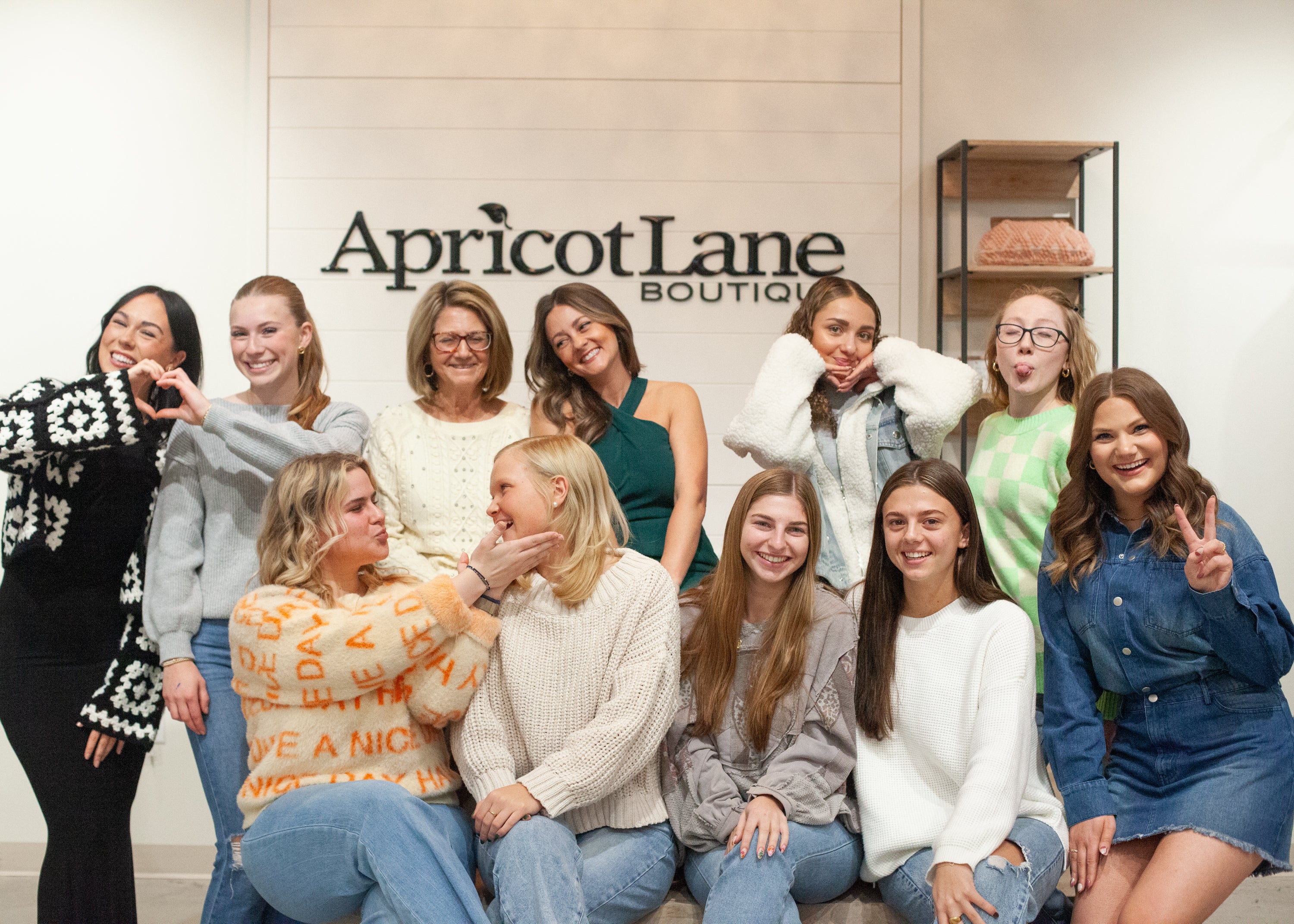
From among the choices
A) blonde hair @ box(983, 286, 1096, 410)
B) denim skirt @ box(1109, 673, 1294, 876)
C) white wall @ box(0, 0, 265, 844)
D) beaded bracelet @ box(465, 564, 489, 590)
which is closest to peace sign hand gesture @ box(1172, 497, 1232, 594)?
denim skirt @ box(1109, 673, 1294, 876)

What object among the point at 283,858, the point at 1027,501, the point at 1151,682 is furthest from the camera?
the point at 1027,501

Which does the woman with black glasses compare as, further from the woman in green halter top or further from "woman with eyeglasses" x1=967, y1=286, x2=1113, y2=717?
the woman in green halter top

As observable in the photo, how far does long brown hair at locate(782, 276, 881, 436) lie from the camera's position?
244 centimetres

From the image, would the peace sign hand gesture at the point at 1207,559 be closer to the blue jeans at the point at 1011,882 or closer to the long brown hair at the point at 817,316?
the blue jeans at the point at 1011,882

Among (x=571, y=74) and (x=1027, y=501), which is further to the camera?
(x=571, y=74)

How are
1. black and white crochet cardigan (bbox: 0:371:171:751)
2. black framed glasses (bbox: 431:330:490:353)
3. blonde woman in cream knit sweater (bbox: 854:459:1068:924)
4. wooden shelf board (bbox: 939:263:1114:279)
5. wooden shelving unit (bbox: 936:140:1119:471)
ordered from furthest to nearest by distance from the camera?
wooden shelving unit (bbox: 936:140:1119:471) → wooden shelf board (bbox: 939:263:1114:279) → black framed glasses (bbox: 431:330:490:353) → black and white crochet cardigan (bbox: 0:371:171:751) → blonde woman in cream knit sweater (bbox: 854:459:1068:924)

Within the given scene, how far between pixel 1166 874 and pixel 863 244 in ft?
7.54

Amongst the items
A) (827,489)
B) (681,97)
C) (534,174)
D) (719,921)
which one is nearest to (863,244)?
(681,97)

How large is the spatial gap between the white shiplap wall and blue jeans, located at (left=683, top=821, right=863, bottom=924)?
2.12 meters

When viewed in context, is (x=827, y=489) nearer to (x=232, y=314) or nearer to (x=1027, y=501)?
(x=1027, y=501)

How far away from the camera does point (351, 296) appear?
360 cm

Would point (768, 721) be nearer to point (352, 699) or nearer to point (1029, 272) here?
point (352, 699)

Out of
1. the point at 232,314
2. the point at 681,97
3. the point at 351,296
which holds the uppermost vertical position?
the point at 681,97

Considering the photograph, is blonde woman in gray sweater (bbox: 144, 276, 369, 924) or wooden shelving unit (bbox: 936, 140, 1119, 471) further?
wooden shelving unit (bbox: 936, 140, 1119, 471)
